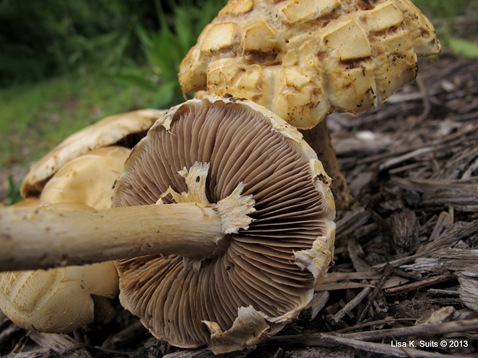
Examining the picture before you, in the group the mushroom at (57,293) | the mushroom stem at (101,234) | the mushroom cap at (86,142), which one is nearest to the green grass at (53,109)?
the mushroom cap at (86,142)

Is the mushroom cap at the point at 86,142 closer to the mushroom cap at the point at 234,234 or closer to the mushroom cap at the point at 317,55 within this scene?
the mushroom cap at the point at 234,234

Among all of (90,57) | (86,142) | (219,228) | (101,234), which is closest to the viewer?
(101,234)

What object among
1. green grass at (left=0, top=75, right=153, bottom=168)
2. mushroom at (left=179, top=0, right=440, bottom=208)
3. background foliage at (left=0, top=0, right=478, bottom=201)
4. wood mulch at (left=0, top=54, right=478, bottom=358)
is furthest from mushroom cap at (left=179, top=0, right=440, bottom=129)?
green grass at (left=0, top=75, right=153, bottom=168)

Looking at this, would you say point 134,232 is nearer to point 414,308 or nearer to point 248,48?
point 248,48

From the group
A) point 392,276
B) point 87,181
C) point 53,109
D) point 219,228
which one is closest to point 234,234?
point 219,228

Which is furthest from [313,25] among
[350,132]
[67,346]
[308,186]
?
[350,132]

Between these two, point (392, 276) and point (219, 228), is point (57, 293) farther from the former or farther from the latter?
point (392, 276)
